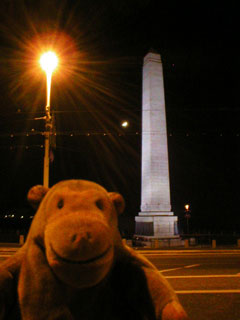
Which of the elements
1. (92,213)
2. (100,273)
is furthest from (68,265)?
(92,213)

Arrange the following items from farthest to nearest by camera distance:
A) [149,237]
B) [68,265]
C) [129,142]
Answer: [129,142], [149,237], [68,265]

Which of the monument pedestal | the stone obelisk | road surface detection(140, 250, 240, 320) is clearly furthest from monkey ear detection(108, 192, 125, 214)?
the monument pedestal

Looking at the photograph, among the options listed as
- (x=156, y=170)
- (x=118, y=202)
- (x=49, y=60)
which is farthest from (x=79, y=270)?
(x=156, y=170)

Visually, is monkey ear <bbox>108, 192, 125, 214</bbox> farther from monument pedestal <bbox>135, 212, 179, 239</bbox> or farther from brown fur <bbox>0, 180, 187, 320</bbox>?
monument pedestal <bbox>135, 212, 179, 239</bbox>

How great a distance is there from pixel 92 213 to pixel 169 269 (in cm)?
815

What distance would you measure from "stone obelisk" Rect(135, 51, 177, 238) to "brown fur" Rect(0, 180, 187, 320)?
63.0 feet

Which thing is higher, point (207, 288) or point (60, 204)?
point (60, 204)

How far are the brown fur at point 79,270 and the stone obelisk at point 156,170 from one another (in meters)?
19.2

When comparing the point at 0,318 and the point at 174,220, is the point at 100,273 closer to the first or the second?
the point at 0,318

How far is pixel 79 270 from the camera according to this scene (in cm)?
159

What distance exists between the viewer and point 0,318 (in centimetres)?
171

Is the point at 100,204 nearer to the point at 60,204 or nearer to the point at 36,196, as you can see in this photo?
the point at 60,204

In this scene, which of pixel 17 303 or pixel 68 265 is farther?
pixel 17 303

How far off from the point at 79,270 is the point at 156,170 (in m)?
19.8
